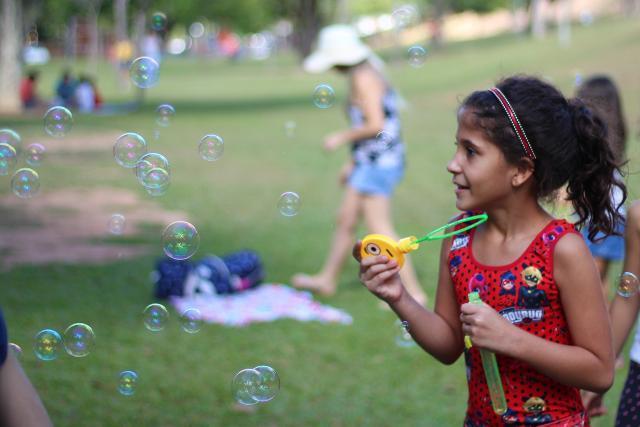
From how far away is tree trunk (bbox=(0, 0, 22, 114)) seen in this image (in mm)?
23625

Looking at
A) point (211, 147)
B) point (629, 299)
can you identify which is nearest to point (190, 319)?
point (211, 147)

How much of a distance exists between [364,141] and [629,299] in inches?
148

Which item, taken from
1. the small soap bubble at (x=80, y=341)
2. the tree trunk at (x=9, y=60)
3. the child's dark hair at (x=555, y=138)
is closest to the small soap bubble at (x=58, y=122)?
the small soap bubble at (x=80, y=341)

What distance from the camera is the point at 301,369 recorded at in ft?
17.4

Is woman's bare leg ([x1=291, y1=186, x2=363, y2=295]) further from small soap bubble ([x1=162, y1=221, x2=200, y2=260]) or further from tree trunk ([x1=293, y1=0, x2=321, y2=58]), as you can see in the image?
tree trunk ([x1=293, y1=0, x2=321, y2=58])

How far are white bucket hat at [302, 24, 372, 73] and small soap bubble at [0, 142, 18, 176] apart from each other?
2663 millimetres

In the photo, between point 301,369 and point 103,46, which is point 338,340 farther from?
point 103,46

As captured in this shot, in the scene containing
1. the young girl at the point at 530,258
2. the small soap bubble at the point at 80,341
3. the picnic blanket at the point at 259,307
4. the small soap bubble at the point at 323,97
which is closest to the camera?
the young girl at the point at 530,258

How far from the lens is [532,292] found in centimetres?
249

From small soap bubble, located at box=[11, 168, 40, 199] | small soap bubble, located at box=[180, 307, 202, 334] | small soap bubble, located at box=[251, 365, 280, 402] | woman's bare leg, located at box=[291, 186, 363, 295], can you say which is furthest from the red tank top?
woman's bare leg, located at box=[291, 186, 363, 295]

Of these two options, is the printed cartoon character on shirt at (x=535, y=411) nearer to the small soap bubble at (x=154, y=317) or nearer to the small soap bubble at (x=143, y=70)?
the small soap bubble at (x=154, y=317)

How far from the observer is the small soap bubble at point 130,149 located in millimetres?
4324

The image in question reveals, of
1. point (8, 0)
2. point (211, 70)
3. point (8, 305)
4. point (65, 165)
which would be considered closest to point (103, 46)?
point (211, 70)

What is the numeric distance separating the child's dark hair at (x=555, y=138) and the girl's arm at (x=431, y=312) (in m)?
0.36
